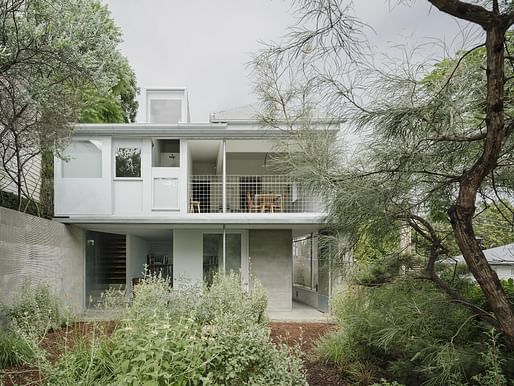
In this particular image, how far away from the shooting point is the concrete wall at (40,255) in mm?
7251

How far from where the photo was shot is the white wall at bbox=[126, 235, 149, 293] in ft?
Answer: 49.0

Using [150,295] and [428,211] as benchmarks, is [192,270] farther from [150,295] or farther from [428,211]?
[428,211]

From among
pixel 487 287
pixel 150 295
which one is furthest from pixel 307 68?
pixel 150 295

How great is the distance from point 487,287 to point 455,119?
3.93ft

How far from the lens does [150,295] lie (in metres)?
5.45

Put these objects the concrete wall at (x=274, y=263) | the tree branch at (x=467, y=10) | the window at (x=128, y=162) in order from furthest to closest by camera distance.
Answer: the concrete wall at (x=274, y=263) < the window at (x=128, y=162) < the tree branch at (x=467, y=10)

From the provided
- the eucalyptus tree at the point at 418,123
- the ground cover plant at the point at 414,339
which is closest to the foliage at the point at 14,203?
the ground cover plant at the point at 414,339

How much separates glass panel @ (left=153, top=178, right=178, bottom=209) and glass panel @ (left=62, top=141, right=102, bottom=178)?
1384 mm

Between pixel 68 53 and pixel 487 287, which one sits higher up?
pixel 68 53

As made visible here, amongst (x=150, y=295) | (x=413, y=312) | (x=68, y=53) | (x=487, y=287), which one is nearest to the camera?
(x=487, y=287)

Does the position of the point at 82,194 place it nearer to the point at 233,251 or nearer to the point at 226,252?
the point at 226,252

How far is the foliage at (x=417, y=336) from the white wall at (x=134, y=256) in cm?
1027

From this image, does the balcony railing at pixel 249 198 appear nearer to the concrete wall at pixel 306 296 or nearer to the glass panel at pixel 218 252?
the glass panel at pixel 218 252

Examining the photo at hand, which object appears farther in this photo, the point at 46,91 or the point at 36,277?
the point at 36,277
